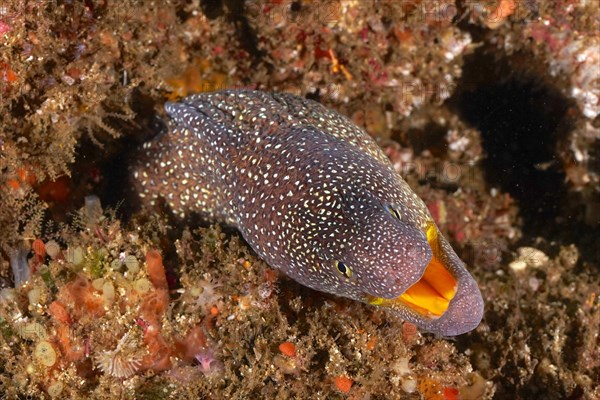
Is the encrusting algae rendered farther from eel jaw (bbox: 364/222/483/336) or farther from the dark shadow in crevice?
the dark shadow in crevice

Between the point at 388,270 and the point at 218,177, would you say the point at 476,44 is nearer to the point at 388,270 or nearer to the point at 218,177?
the point at 218,177

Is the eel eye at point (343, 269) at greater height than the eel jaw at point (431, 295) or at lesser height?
greater

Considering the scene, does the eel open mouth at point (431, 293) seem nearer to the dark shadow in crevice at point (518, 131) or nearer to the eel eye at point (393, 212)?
the eel eye at point (393, 212)

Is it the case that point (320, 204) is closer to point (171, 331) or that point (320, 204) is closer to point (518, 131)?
point (171, 331)

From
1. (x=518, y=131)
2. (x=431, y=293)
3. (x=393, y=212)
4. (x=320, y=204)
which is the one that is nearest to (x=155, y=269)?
(x=320, y=204)

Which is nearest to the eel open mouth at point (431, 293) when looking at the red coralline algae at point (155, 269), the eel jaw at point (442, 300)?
the eel jaw at point (442, 300)

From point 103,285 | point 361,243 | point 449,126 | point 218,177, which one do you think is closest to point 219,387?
point 103,285

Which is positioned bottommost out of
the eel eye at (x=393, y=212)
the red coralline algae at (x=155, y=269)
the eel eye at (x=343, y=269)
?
the red coralline algae at (x=155, y=269)
